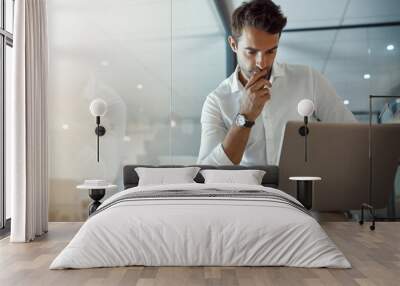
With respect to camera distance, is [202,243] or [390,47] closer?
[202,243]

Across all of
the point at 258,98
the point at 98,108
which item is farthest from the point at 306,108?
the point at 98,108

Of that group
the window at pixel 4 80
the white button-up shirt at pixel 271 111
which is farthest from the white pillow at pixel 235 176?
the window at pixel 4 80

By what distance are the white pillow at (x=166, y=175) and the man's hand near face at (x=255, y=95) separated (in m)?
0.87

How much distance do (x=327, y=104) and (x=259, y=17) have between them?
1275 millimetres

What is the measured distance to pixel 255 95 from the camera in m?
5.79

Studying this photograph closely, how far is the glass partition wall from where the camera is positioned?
575 centimetres

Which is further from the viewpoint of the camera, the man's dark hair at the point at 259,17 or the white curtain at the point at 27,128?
the man's dark hair at the point at 259,17

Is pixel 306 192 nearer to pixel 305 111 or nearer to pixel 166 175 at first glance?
pixel 305 111

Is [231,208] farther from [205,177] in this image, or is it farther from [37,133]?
[37,133]

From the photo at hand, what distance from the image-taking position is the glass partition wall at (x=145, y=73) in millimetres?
5754

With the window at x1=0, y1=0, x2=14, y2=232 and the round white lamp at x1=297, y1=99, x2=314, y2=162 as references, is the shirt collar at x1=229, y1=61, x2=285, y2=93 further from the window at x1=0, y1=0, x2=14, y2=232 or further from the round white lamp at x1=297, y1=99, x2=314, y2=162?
the window at x1=0, y1=0, x2=14, y2=232

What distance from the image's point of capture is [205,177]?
18.1 ft

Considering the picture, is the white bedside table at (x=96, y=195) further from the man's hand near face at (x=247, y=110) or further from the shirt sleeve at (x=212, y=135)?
the man's hand near face at (x=247, y=110)

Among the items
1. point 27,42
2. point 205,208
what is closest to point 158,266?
point 205,208
